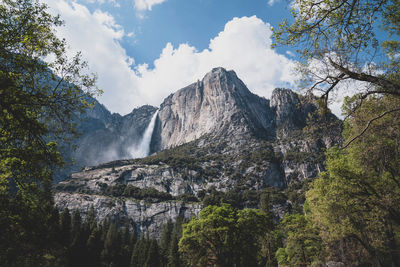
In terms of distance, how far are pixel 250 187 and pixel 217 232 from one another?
10515 cm

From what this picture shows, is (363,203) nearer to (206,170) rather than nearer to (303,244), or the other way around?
(303,244)

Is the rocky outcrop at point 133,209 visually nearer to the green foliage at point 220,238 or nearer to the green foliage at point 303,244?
the green foliage at point 303,244

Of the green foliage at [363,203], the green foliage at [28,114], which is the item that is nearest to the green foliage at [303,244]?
the green foliage at [363,203]

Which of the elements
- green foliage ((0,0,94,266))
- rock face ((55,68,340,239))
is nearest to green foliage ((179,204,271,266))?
green foliage ((0,0,94,266))

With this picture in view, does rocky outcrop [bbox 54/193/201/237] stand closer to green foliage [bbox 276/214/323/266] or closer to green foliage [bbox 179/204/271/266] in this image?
green foliage [bbox 276/214/323/266]

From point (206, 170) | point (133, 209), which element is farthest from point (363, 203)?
point (206, 170)

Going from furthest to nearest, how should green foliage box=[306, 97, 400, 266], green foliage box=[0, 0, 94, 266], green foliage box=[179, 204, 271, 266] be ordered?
green foliage box=[179, 204, 271, 266]
green foliage box=[306, 97, 400, 266]
green foliage box=[0, 0, 94, 266]

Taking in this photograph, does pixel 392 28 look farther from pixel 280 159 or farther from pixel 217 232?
pixel 280 159

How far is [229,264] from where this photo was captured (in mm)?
27438

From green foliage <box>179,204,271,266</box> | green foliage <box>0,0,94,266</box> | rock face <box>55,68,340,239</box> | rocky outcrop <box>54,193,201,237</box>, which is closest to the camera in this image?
green foliage <box>0,0,94,266</box>

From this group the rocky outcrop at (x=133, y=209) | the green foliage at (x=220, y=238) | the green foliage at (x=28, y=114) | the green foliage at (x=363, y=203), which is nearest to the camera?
the green foliage at (x=28, y=114)

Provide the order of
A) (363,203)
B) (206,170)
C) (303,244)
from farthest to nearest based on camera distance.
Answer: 1. (206,170)
2. (303,244)
3. (363,203)

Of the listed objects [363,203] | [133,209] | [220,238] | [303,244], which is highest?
[133,209]

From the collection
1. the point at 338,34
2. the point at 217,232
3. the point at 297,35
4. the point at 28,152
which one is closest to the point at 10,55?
the point at 28,152
